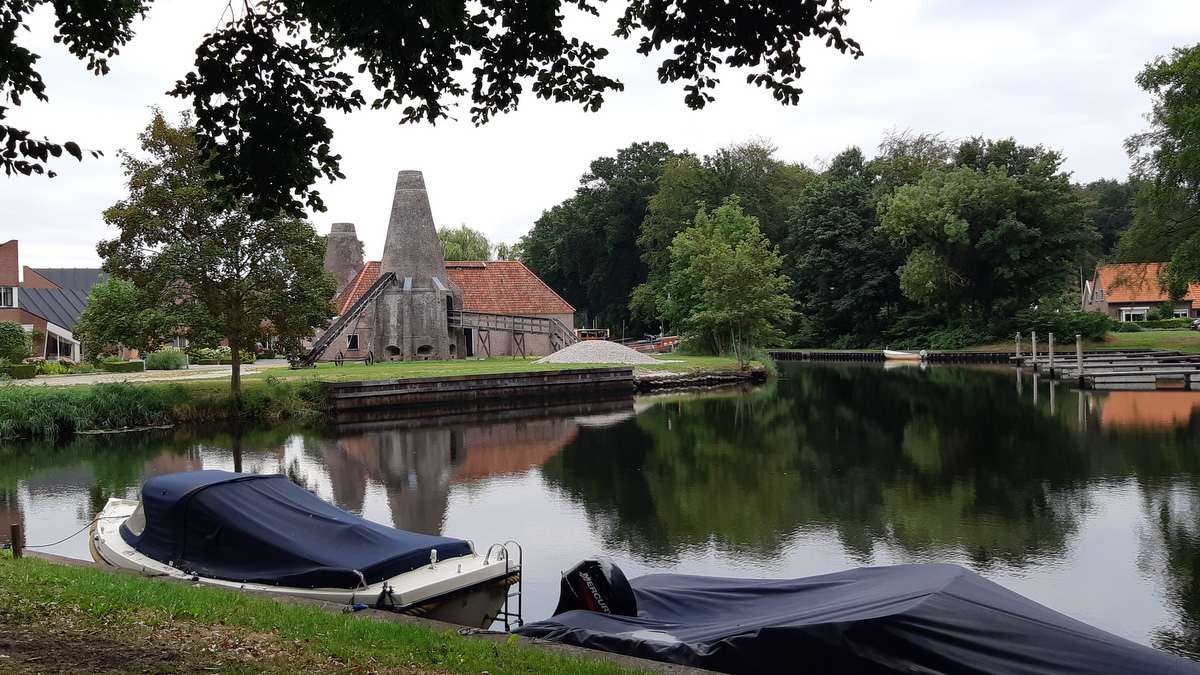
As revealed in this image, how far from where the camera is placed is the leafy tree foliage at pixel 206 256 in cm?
2894

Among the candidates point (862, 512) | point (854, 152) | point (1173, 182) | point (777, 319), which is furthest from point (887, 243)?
point (862, 512)

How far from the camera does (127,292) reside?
97.6 feet

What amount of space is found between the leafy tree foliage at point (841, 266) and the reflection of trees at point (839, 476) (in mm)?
37650

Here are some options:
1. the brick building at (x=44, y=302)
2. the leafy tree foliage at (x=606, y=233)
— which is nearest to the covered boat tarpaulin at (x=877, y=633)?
the brick building at (x=44, y=302)

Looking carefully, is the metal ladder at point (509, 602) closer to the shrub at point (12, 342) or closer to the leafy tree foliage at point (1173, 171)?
the shrub at point (12, 342)

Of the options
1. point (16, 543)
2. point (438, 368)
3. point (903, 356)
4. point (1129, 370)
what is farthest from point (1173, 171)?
point (16, 543)

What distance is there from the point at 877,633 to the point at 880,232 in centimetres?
6639

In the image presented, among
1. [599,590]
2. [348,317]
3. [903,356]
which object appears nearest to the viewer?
[599,590]

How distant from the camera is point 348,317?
4666 centimetres

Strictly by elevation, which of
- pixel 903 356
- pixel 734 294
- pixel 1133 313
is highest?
pixel 734 294

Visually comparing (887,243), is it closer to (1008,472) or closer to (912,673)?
(1008,472)

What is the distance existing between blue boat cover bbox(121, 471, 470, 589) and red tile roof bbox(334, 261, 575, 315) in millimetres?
46419

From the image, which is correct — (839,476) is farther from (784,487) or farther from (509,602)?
(509,602)

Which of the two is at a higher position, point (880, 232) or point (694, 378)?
point (880, 232)
